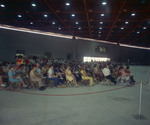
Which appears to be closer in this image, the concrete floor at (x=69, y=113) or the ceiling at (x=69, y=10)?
the concrete floor at (x=69, y=113)

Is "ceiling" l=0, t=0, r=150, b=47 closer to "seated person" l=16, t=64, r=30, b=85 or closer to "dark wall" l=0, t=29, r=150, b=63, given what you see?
"dark wall" l=0, t=29, r=150, b=63

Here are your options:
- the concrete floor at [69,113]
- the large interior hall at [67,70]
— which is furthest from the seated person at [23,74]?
the concrete floor at [69,113]

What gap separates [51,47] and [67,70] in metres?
12.4

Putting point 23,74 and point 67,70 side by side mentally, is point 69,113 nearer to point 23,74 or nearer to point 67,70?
point 67,70

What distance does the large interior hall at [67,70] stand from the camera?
360 centimetres

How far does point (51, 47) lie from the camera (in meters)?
19.6

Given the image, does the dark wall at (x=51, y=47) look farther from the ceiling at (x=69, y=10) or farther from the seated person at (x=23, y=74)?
the seated person at (x=23, y=74)

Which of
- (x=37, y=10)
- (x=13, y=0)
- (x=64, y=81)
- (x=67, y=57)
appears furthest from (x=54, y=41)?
(x=64, y=81)

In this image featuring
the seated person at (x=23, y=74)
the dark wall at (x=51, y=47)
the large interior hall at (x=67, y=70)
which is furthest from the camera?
the dark wall at (x=51, y=47)

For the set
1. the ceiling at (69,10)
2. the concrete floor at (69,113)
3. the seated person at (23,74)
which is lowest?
the concrete floor at (69,113)

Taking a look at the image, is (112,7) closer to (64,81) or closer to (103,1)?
(103,1)

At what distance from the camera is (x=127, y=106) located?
14.1 feet

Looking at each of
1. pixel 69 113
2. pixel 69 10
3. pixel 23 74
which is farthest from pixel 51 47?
pixel 69 113

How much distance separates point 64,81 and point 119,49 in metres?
23.7
